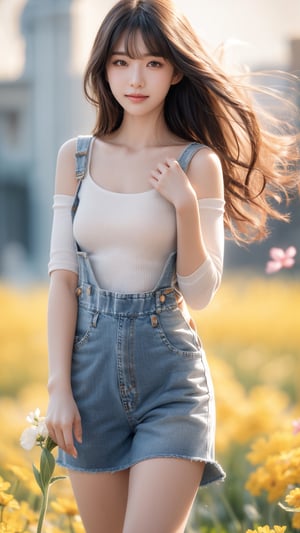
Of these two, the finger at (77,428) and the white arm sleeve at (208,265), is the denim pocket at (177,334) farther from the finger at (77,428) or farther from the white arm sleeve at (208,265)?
the finger at (77,428)

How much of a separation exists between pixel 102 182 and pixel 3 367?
13.5 ft

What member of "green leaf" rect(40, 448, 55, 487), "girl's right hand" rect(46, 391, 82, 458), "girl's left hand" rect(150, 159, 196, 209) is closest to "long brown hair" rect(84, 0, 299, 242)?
"girl's left hand" rect(150, 159, 196, 209)

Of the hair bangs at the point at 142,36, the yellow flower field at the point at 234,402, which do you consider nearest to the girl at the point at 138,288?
the hair bangs at the point at 142,36

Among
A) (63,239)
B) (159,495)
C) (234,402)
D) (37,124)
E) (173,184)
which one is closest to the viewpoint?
(159,495)

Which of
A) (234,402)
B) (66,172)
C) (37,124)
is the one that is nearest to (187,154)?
(66,172)

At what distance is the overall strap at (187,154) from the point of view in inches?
89.9

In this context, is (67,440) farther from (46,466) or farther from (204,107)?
(204,107)

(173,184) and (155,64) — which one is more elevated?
(155,64)

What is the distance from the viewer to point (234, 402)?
393cm

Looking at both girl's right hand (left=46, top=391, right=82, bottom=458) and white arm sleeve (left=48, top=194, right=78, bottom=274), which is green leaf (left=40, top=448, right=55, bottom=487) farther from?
white arm sleeve (left=48, top=194, right=78, bottom=274)

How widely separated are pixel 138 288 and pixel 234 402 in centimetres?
177

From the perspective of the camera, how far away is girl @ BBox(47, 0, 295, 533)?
2178mm

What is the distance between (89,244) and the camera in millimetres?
2307

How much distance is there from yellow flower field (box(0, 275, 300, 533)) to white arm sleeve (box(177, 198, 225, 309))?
0.52 meters
